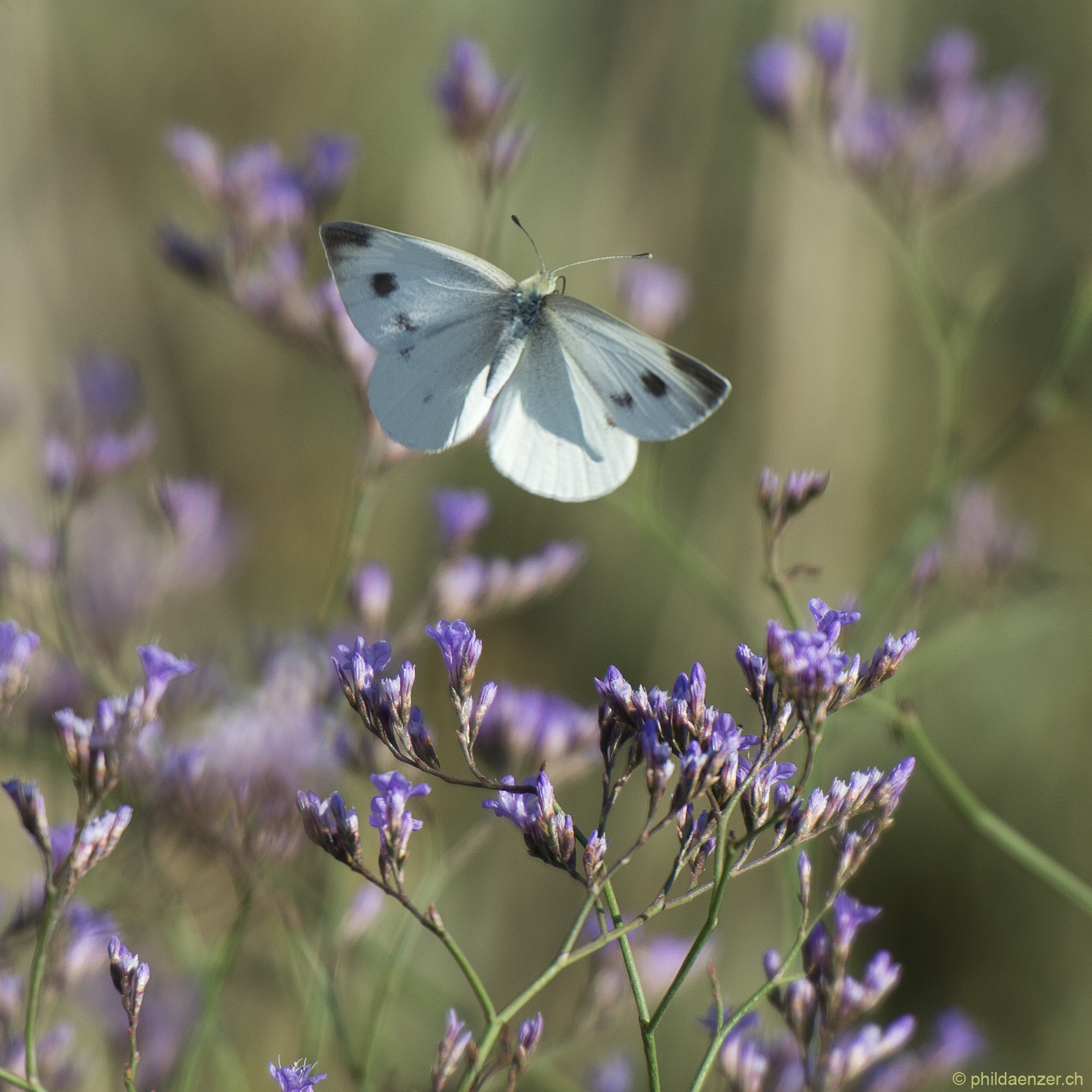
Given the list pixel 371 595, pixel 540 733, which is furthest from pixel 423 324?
pixel 540 733

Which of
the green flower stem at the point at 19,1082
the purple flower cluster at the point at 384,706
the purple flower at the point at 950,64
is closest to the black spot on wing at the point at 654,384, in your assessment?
the purple flower cluster at the point at 384,706

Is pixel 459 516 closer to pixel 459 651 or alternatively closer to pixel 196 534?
pixel 196 534

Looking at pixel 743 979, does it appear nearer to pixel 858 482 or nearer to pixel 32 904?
pixel 858 482

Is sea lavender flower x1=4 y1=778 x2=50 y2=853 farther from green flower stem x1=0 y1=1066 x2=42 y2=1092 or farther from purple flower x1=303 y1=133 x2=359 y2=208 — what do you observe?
purple flower x1=303 y1=133 x2=359 y2=208

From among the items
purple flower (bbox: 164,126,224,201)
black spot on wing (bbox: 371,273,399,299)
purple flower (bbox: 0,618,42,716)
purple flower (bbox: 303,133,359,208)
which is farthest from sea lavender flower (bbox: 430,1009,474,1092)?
purple flower (bbox: 164,126,224,201)

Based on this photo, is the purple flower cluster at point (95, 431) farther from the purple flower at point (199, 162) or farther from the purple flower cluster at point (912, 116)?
the purple flower cluster at point (912, 116)

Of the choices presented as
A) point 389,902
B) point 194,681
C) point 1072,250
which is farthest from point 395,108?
point 194,681

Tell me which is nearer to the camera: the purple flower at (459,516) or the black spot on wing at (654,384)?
the black spot on wing at (654,384)
